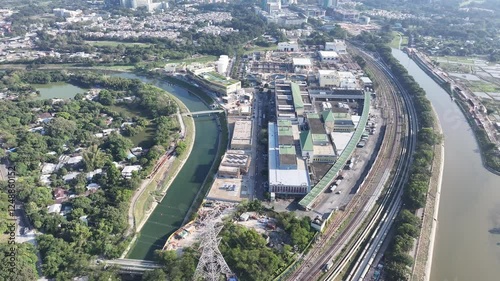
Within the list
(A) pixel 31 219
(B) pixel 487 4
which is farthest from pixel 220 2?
(A) pixel 31 219

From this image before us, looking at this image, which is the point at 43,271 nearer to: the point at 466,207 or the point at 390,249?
the point at 390,249

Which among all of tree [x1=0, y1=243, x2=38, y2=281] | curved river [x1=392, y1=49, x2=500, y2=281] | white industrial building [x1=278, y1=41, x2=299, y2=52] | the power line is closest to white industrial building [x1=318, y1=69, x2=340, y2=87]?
curved river [x1=392, y1=49, x2=500, y2=281]

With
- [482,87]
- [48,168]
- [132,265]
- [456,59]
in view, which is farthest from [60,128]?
[456,59]

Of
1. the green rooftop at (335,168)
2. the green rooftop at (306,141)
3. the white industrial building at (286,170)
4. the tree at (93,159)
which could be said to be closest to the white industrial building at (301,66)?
the green rooftop at (335,168)

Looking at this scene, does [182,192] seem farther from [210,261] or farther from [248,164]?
[210,261]

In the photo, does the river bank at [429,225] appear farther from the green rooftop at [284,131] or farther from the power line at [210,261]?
the green rooftop at [284,131]

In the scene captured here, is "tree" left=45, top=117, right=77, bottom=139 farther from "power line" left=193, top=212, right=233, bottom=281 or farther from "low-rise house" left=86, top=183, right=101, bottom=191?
"power line" left=193, top=212, right=233, bottom=281
